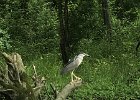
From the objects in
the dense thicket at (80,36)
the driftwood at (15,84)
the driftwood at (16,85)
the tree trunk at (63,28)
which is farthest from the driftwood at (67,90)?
the tree trunk at (63,28)

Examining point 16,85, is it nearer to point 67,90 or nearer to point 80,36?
point 67,90

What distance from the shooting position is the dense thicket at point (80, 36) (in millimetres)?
12070

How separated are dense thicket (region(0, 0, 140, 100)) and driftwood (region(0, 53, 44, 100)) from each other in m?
2.07

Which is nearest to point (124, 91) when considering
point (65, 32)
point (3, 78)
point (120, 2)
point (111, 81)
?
point (111, 81)

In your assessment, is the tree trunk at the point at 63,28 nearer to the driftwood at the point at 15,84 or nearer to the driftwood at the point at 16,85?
the driftwood at the point at 16,85

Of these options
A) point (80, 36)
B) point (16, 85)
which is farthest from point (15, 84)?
point (80, 36)

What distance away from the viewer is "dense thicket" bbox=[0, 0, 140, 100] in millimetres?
12070

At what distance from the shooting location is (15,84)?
347 inches

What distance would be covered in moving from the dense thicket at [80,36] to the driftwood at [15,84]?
2.07 meters

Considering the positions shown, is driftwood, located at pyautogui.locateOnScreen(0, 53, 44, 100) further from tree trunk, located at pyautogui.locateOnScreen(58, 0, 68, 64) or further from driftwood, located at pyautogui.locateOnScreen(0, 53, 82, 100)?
tree trunk, located at pyautogui.locateOnScreen(58, 0, 68, 64)

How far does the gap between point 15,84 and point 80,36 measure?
7.57 meters

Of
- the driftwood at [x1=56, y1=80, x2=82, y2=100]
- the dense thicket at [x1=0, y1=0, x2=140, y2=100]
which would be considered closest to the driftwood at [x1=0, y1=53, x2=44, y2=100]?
the driftwood at [x1=56, y1=80, x2=82, y2=100]

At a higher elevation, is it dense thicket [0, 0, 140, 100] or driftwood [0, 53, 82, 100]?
driftwood [0, 53, 82, 100]

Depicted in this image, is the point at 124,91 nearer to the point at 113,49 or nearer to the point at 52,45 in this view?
the point at 113,49
